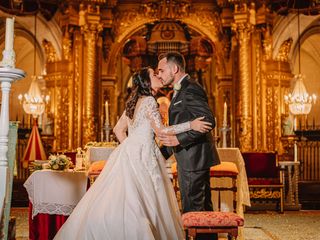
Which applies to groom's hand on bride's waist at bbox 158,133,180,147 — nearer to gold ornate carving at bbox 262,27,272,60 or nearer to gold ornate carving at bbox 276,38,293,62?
gold ornate carving at bbox 262,27,272,60

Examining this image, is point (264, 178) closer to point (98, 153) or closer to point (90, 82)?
point (98, 153)

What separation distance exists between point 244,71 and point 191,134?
23.3ft

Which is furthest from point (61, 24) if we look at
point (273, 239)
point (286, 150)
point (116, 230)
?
point (116, 230)

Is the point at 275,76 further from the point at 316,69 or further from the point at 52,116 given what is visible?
the point at 316,69

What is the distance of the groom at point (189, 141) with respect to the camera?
3906 millimetres

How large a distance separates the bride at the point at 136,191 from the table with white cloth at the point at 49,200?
2.87 ft

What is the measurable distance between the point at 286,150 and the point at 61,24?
537 centimetres

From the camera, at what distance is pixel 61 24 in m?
11.0

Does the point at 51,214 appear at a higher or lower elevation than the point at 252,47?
lower

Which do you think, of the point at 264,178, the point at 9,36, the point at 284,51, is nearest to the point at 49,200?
the point at 9,36

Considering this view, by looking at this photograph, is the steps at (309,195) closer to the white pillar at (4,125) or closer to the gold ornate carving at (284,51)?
the gold ornate carving at (284,51)

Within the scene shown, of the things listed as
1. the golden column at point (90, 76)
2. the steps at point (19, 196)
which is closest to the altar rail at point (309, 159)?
the golden column at point (90, 76)

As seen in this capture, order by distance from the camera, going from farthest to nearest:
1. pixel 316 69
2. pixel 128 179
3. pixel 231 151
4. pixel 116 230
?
pixel 316 69 < pixel 231 151 < pixel 128 179 < pixel 116 230

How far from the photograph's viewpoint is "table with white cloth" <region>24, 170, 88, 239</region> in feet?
16.7
